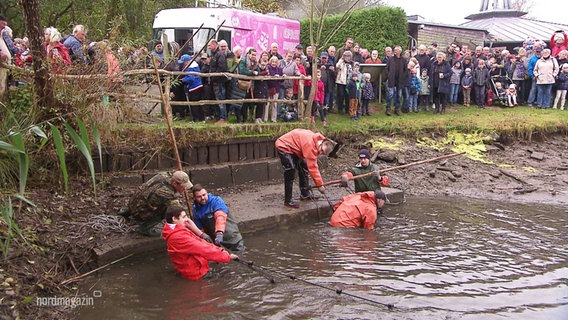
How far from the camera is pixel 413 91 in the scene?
1548 centimetres

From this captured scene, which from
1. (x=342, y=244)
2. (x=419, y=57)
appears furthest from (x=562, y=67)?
(x=342, y=244)

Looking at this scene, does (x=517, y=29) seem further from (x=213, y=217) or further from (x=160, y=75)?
(x=213, y=217)

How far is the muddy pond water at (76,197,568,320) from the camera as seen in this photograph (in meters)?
5.54

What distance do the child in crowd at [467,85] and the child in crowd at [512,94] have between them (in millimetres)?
1167

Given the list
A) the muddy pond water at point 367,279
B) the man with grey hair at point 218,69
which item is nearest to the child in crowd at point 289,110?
the man with grey hair at point 218,69

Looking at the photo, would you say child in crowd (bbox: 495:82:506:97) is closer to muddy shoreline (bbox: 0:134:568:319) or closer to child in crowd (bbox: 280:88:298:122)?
muddy shoreline (bbox: 0:134:568:319)

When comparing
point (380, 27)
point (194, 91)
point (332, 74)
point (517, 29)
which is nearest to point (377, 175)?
point (194, 91)

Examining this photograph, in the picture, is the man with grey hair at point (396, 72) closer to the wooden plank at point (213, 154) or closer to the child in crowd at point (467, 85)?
the child in crowd at point (467, 85)

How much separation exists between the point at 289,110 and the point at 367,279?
669 centimetres

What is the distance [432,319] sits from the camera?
5.37m

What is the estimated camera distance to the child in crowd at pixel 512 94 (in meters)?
16.3

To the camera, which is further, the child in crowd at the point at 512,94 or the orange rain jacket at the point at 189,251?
the child in crowd at the point at 512,94

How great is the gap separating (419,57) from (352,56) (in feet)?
7.74

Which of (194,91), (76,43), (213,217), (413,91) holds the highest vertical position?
(76,43)
